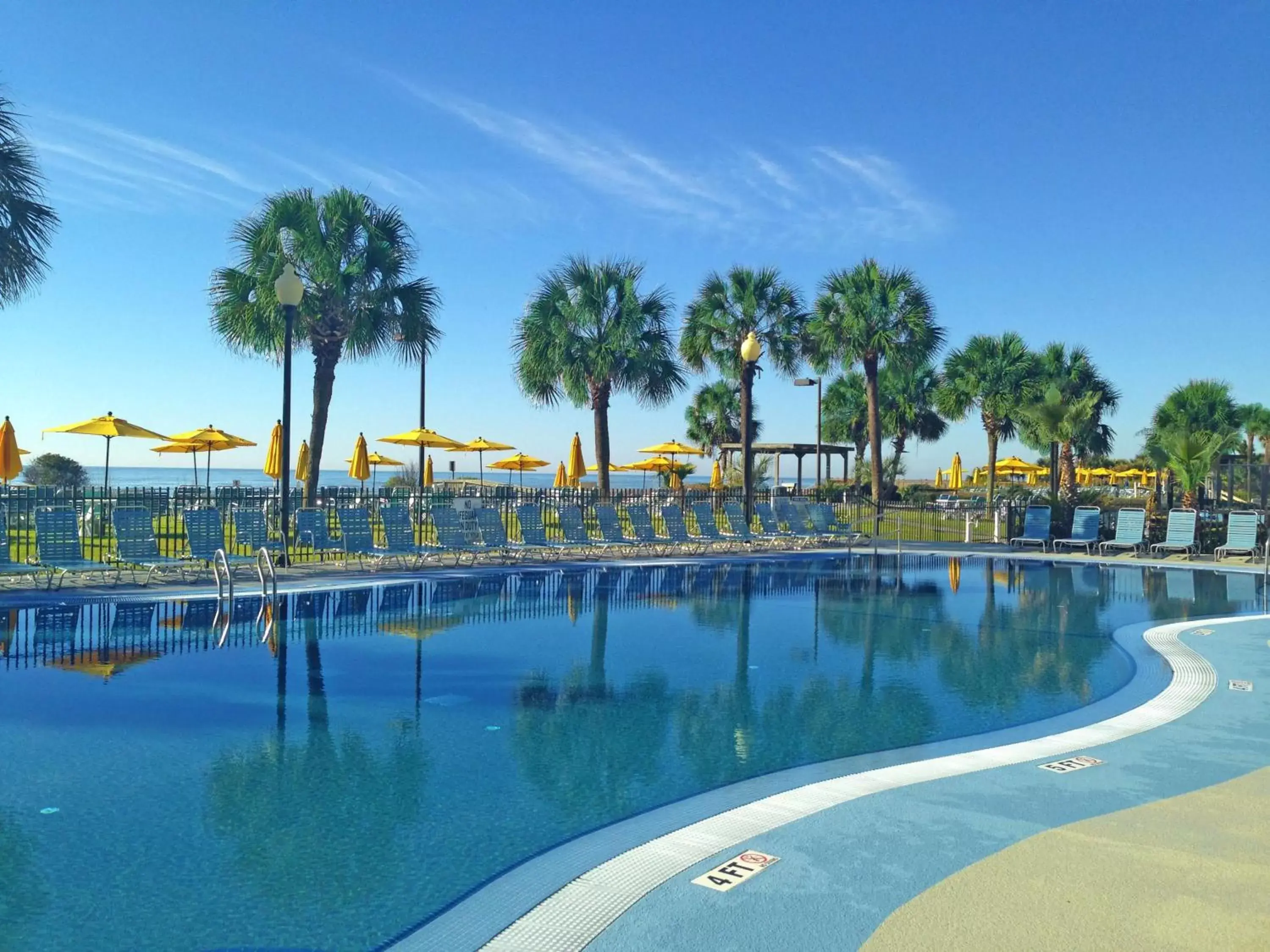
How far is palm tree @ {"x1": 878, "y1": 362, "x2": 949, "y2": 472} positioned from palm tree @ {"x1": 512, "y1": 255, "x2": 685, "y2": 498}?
1908 cm

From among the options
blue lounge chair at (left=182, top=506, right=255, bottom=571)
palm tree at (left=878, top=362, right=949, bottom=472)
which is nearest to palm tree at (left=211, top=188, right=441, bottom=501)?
blue lounge chair at (left=182, top=506, right=255, bottom=571)

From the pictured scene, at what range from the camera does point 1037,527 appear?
20.7 meters

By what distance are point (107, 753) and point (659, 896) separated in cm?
369

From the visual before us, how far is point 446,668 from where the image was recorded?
8.23 metres

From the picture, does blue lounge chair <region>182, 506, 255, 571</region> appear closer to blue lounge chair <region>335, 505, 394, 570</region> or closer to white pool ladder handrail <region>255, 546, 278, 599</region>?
white pool ladder handrail <region>255, 546, 278, 599</region>

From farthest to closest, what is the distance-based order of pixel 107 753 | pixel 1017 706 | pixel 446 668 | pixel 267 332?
pixel 267 332 → pixel 446 668 → pixel 1017 706 → pixel 107 753

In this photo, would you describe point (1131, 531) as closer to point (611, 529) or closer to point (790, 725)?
point (611, 529)

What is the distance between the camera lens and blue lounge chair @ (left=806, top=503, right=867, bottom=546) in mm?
21047

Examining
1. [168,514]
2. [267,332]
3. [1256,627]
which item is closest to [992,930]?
[1256,627]

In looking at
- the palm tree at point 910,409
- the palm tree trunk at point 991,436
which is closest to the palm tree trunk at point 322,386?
the palm tree trunk at point 991,436

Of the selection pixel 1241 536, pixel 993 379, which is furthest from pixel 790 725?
pixel 993 379

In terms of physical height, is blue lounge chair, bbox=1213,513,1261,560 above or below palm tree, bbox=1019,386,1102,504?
below

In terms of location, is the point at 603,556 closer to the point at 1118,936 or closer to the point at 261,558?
the point at 261,558

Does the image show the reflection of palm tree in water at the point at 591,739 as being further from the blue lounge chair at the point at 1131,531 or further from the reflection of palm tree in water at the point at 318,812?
the blue lounge chair at the point at 1131,531
